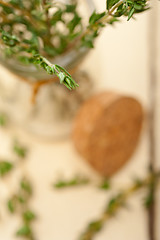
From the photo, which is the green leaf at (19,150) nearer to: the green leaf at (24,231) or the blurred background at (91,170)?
the blurred background at (91,170)

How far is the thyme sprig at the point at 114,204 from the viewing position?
0.64m

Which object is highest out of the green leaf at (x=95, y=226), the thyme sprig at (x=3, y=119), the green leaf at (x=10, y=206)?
the thyme sprig at (x=3, y=119)

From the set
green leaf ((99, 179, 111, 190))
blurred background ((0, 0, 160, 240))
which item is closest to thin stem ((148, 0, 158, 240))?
blurred background ((0, 0, 160, 240))

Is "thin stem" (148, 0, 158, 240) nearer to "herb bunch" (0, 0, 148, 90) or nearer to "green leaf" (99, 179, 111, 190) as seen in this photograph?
"green leaf" (99, 179, 111, 190)

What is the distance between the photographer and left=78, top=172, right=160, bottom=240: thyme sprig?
639 mm

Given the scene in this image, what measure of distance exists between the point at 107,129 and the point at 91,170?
13 centimetres

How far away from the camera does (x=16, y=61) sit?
53cm

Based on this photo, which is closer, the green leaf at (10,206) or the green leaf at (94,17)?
the green leaf at (94,17)

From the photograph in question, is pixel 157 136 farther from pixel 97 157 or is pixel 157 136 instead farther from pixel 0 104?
pixel 0 104

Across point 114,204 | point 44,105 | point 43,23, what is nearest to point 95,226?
point 114,204

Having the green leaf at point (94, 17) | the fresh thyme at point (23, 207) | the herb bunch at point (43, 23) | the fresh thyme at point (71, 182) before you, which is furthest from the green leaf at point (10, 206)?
the green leaf at point (94, 17)

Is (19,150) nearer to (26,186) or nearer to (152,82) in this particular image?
(26,186)

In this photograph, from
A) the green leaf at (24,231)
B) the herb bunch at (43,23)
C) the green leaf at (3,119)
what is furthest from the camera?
the green leaf at (3,119)

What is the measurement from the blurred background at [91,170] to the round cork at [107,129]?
49 mm
